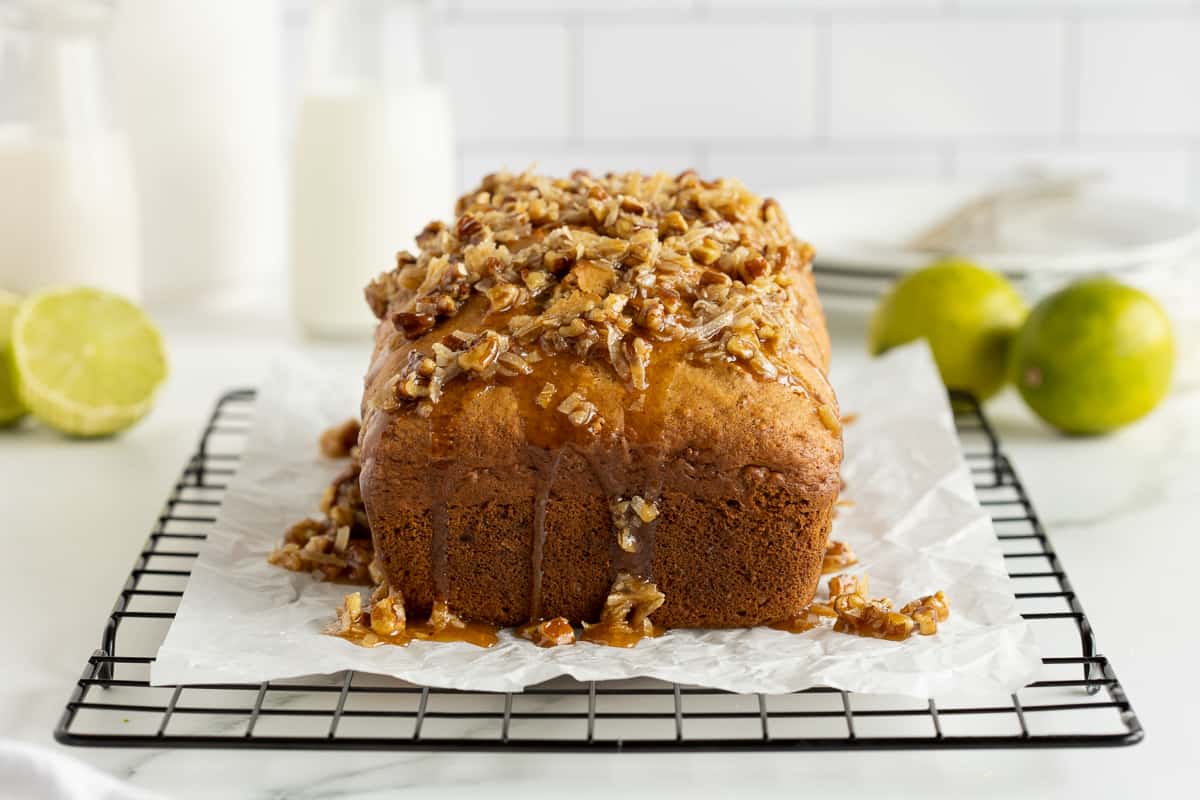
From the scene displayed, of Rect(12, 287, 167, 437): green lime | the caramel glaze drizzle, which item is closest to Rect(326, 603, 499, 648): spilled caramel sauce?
the caramel glaze drizzle

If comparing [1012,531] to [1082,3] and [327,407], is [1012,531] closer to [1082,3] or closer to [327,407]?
[327,407]

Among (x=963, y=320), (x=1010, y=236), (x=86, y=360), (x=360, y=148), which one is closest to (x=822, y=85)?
(x=1010, y=236)

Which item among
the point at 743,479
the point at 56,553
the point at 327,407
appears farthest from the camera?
the point at 327,407

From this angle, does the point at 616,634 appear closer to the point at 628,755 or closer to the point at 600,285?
the point at 628,755

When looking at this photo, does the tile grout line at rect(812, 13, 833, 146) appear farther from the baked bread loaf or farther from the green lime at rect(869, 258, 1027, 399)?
the baked bread loaf

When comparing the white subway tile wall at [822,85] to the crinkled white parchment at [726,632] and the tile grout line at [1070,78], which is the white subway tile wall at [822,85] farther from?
the crinkled white parchment at [726,632]

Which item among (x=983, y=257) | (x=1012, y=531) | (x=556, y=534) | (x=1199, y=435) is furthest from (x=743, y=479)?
(x=983, y=257)

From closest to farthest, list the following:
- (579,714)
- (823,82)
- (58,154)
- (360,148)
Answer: (579,714), (58,154), (360,148), (823,82)
